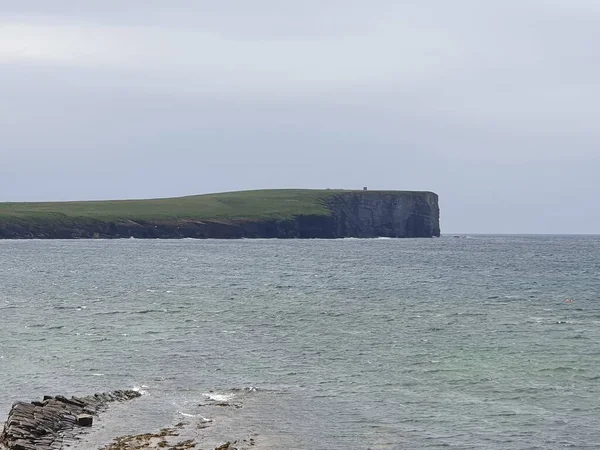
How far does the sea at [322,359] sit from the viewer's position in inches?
1575

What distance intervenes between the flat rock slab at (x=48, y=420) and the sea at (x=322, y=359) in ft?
3.19

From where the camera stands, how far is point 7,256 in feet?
587

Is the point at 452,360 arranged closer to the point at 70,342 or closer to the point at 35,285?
the point at 70,342

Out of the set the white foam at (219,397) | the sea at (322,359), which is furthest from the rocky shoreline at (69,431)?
the white foam at (219,397)

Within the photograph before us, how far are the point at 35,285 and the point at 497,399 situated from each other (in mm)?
78996

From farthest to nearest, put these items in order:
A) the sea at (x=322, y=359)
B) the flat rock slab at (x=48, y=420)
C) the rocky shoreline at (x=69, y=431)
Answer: the sea at (x=322, y=359) < the rocky shoreline at (x=69, y=431) < the flat rock slab at (x=48, y=420)

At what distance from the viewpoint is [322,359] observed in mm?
57312

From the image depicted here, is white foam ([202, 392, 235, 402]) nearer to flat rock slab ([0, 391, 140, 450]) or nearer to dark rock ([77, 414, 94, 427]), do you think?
flat rock slab ([0, 391, 140, 450])

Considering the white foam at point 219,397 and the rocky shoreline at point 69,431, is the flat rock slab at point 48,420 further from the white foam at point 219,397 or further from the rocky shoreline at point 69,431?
the white foam at point 219,397

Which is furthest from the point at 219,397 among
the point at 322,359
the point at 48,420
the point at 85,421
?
the point at 322,359

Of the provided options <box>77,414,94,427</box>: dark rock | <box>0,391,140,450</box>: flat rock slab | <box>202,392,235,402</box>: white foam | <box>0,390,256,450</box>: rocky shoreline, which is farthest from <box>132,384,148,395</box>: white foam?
<box>77,414,94,427</box>: dark rock

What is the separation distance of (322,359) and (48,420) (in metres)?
22.5

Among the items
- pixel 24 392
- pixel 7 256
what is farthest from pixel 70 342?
pixel 7 256

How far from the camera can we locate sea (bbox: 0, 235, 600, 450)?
4000 centimetres
